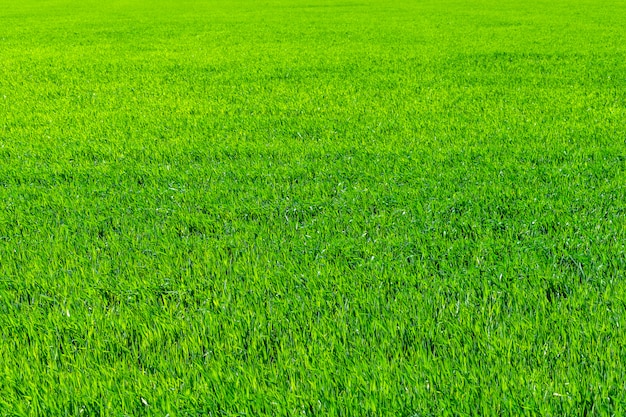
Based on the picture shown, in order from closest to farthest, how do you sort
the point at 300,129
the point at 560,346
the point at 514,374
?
the point at 514,374
the point at 560,346
the point at 300,129

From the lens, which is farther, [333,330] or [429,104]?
[429,104]

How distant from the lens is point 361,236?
13.3ft

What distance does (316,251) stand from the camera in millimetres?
3896

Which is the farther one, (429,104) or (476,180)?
(429,104)

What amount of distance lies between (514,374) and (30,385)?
6.36 ft

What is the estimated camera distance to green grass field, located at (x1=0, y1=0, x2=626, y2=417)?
8.61 feet

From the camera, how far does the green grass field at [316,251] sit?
2623 millimetres

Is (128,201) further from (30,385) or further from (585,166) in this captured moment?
(585,166)

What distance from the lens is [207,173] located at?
5.50 meters

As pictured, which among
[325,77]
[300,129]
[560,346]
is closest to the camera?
[560,346]

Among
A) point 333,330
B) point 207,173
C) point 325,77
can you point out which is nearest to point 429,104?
point 325,77

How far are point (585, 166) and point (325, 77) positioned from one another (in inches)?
244

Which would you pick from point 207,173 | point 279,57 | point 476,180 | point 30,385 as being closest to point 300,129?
point 207,173

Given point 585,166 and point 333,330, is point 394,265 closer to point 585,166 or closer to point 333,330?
point 333,330
